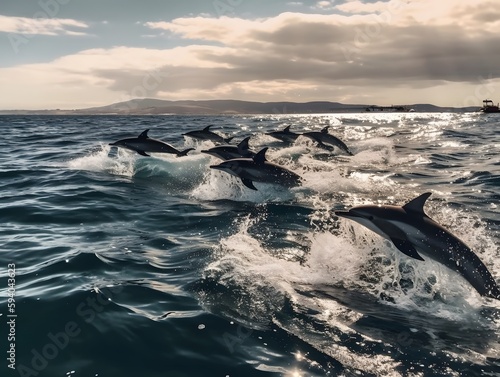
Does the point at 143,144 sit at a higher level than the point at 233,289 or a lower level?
higher

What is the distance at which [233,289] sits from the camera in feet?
23.4

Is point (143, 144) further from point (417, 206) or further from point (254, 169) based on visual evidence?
point (417, 206)

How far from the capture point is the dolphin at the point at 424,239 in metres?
7.34

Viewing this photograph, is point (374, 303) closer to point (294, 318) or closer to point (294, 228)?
point (294, 318)

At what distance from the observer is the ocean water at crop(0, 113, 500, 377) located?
5.39 meters

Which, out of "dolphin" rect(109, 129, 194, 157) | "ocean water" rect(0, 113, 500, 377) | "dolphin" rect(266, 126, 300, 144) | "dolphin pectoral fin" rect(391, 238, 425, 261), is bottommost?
"ocean water" rect(0, 113, 500, 377)

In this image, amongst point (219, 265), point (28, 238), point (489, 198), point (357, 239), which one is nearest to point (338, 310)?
point (219, 265)

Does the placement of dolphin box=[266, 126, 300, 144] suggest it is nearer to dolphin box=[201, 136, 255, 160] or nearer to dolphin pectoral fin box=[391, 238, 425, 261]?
dolphin box=[201, 136, 255, 160]

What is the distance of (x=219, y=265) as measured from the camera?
827cm

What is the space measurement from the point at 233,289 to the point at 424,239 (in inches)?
141

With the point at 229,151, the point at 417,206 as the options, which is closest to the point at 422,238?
the point at 417,206

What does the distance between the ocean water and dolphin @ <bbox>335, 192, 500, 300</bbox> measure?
0.37 meters

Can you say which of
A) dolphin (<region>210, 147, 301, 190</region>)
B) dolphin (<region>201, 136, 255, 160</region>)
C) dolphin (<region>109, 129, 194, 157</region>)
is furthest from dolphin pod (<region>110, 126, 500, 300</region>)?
dolphin (<region>109, 129, 194, 157</region>)

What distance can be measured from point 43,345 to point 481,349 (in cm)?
572
